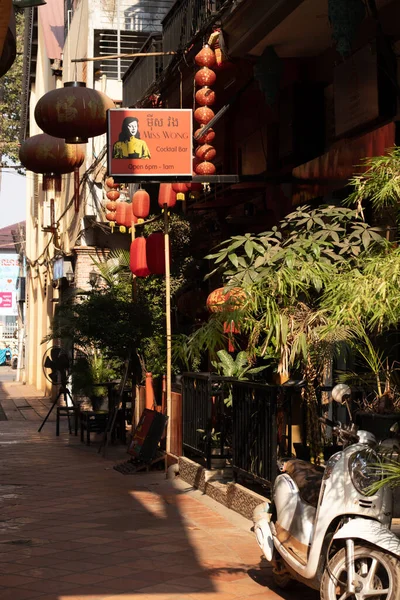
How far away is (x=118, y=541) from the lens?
842 centimetres

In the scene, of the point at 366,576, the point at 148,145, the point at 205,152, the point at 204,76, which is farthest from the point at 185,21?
the point at 366,576

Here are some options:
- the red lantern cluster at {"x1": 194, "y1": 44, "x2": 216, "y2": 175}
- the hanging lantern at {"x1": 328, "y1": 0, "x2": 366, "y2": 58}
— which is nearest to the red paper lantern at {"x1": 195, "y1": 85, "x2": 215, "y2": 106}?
the red lantern cluster at {"x1": 194, "y1": 44, "x2": 216, "y2": 175}

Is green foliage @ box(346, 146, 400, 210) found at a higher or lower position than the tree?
lower

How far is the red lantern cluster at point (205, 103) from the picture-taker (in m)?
12.4

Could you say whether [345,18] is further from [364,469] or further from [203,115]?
[364,469]

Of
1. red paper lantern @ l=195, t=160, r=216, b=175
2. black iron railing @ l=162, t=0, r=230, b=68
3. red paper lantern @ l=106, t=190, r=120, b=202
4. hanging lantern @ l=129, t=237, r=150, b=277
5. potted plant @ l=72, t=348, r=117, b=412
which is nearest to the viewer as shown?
red paper lantern @ l=195, t=160, r=216, b=175

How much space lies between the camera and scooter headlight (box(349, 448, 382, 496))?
5.54 meters

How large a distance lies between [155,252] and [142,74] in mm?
4262

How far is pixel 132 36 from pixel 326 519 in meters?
18.0

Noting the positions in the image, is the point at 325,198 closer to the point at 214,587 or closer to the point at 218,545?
the point at 218,545

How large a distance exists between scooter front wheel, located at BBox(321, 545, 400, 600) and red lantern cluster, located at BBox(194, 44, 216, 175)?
291 inches

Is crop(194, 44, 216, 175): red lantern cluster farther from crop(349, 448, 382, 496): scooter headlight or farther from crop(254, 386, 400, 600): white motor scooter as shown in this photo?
crop(349, 448, 382, 496): scooter headlight

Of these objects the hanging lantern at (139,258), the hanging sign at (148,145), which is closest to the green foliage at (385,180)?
the hanging sign at (148,145)

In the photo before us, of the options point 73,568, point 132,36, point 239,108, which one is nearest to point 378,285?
point 73,568
